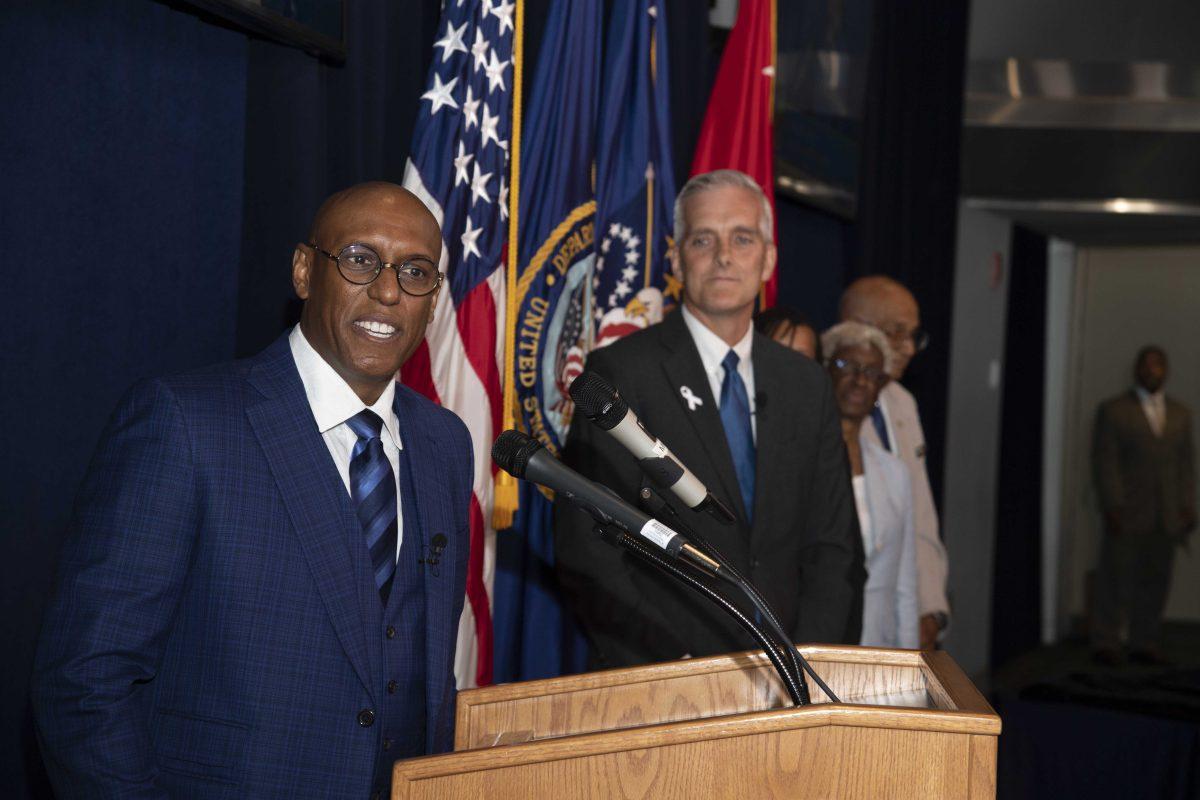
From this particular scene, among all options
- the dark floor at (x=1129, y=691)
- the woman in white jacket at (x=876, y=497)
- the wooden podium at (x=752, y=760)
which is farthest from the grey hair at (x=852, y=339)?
the wooden podium at (x=752, y=760)

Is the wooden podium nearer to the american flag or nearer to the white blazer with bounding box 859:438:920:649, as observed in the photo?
the american flag

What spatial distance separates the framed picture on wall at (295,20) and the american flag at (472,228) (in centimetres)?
22

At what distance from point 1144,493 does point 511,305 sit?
277 inches

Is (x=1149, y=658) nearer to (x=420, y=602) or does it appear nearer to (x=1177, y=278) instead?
(x=1177, y=278)

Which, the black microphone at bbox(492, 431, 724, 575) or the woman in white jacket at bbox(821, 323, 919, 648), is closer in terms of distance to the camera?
the black microphone at bbox(492, 431, 724, 575)

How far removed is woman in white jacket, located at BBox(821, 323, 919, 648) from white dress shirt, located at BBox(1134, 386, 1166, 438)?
6022 millimetres

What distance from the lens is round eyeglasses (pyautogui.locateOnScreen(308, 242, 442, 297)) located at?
162 centimetres

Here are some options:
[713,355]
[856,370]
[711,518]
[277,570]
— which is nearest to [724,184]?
[713,355]

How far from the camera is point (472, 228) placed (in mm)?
2551

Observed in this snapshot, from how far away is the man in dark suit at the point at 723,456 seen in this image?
7.14 ft

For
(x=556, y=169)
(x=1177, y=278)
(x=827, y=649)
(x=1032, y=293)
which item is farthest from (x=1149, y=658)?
(x=827, y=649)

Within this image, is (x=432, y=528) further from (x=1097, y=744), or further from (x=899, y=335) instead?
(x=899, y=335)

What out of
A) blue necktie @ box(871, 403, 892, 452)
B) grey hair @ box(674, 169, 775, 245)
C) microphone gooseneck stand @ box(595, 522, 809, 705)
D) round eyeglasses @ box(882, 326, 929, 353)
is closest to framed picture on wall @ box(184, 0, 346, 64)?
grey hair @ box(674, 169, 775, 245)

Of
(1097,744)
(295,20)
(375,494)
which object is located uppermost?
(295,20)
